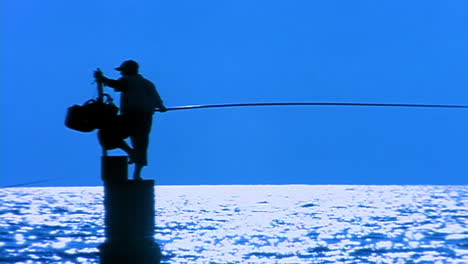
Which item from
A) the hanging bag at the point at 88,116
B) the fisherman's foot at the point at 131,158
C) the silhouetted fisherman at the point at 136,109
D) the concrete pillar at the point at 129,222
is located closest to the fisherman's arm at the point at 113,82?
the silhouetted fisherman at the point at 136,109

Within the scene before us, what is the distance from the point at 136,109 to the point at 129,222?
64.9 inches

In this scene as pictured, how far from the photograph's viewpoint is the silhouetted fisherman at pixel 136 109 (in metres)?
11.5

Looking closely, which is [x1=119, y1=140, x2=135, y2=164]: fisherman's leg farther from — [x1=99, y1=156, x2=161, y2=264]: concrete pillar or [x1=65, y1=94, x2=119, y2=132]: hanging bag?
[x1=99, y1=156, x2=161, y2=264]: concrete pillar

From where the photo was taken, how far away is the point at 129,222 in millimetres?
10500

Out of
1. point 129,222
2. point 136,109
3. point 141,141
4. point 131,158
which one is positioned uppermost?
point 136,109

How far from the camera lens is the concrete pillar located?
34.4ft

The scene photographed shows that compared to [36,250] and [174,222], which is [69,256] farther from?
[174,222]

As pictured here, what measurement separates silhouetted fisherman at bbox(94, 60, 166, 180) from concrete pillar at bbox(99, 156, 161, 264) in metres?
1.01

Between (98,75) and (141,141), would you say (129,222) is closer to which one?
(141,141)

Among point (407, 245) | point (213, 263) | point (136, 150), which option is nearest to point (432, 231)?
point (407, 245)

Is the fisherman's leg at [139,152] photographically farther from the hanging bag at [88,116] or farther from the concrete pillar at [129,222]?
the concrete pillar at [129,222]

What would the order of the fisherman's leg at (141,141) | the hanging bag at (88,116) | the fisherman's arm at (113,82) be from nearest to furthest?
the hanging bag at (88,116)
the fisherman's arm at (113,82)
the fisherman's leg at (141,141)

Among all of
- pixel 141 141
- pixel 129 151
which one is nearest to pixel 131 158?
pixel 129 151

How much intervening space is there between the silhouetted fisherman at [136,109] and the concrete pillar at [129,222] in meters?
1.01
